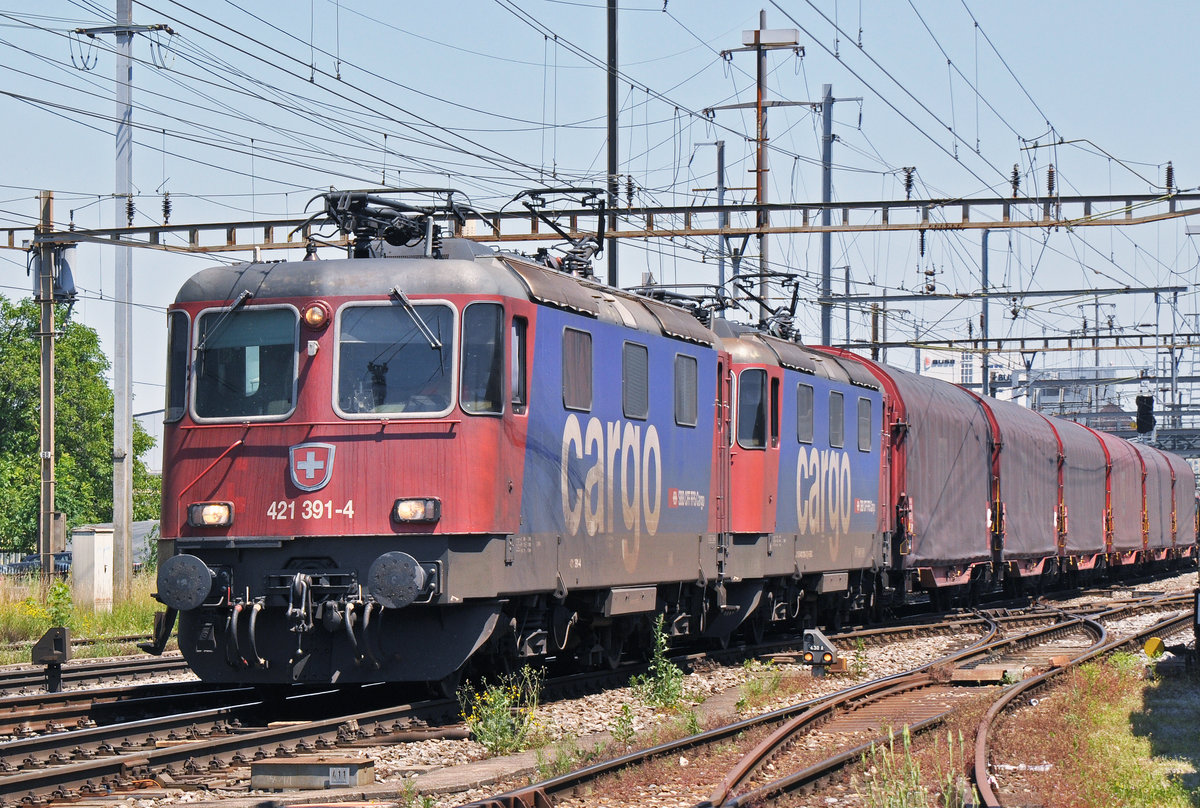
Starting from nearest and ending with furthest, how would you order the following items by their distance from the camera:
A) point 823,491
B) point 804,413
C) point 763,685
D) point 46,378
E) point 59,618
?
point 763,685, point 804,413, point 823,491, point 59,618, point 46,378

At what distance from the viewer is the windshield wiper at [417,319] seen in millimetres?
12148

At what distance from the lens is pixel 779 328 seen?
21422mm

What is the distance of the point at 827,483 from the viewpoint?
66.3 feet

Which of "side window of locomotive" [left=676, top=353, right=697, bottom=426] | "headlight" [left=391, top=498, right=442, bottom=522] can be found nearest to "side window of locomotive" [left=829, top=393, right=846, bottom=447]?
"side window of locomotive" [left=676, top=353, right=697, bottom=426]

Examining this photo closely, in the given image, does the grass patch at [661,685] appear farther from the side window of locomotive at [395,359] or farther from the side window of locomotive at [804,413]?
the side window of locomotive at [804,413]

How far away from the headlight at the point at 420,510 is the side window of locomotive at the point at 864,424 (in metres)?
11.1

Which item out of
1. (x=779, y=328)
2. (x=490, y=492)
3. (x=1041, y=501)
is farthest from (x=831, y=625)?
(x=490, y=492)

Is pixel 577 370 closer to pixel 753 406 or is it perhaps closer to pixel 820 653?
pixel 753 406

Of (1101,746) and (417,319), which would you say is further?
(417,319)

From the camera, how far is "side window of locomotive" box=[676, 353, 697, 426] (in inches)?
625

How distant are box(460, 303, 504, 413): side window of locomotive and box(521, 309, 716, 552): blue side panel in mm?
536

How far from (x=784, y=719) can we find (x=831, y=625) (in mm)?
10019

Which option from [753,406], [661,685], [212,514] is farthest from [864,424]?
[212,514]

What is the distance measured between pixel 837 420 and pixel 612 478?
7.16 m
